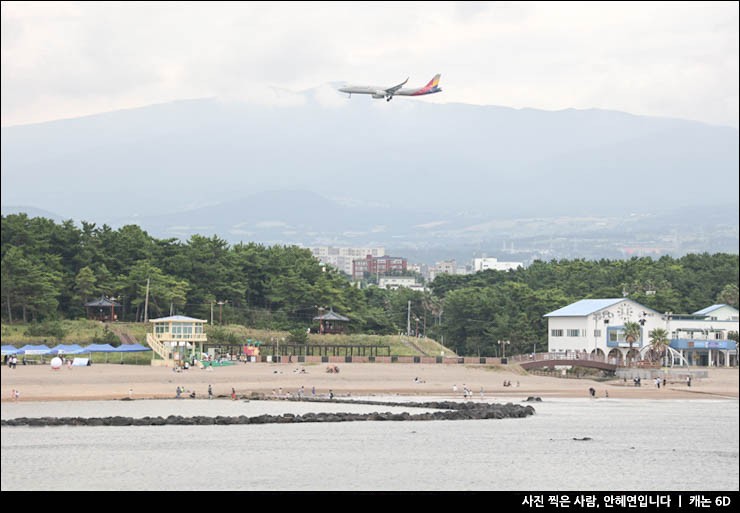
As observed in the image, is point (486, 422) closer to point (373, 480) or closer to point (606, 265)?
point (373, 480)

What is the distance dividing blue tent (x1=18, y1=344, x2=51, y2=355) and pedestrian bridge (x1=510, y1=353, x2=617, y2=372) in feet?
118

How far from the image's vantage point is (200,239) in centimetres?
9144

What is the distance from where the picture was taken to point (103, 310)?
249 ft

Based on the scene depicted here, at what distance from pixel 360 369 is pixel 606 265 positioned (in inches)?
2319

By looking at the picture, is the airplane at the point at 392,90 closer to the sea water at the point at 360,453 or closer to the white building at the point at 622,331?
the white building at the point at 622,331

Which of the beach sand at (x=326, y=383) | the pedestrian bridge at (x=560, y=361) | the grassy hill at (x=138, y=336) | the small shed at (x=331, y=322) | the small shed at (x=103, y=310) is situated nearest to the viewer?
the beach sand at (x=326, y=383)

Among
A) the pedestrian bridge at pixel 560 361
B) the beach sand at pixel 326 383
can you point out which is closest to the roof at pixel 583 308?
the pedestrian bridge at pixel 560 361

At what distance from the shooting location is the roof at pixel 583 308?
90.2m

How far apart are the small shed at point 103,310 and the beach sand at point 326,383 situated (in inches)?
411

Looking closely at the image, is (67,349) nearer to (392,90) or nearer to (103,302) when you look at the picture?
(103,302)

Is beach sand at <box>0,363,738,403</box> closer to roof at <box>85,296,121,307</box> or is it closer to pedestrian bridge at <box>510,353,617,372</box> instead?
pedestrian bridge at <box>510,353,617,372</box>

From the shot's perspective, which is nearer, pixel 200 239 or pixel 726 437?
pixel 726 437

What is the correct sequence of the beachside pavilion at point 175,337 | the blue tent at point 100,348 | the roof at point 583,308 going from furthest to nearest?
the roof at point 583,308 < the beachside pavilion at point 175,337 < the blue tent at point 100,348
